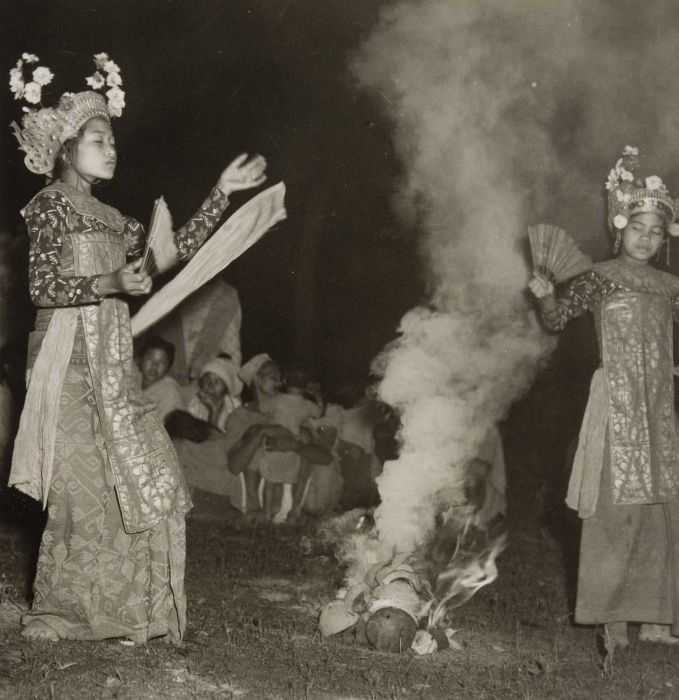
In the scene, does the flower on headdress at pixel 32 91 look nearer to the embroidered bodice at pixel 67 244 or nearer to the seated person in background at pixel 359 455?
the embroidered bodice at pixel 67 244

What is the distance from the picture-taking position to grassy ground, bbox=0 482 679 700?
3.77 m

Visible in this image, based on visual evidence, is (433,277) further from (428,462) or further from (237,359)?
(428,462)

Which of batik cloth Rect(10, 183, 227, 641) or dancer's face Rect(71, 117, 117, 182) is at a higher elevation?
dancer's face Rect(71, 117, 117, 182)

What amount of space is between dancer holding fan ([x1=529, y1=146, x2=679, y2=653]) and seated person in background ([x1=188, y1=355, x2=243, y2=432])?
4.75m

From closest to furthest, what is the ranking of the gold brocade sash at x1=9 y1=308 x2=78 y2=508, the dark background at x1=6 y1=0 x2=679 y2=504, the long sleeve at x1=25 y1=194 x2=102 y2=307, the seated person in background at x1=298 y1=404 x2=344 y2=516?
the long sleeve at x1=25 y1=194 x2=102 y2=307 → the gold brocade sash at x1=9 y1=308 x2=78 y2=508 → the seated person in background at x1=298 y1=404 x2=344 y2=516 → the dark background at x1=6 y1=0 x2=679 y2=504

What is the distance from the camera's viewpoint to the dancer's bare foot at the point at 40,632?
13.6 ft

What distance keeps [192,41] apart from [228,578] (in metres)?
6.61

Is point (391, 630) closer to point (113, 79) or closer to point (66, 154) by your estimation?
point (66, 154)

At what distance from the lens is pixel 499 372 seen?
768 centimetres

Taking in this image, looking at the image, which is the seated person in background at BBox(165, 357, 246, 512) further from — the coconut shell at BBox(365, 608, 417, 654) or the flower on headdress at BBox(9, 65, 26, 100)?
the flower on headdress at BBox(9, 65, 26, 100)

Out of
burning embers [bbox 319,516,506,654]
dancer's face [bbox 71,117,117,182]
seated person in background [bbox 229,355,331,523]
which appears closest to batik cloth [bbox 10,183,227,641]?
dancer's face [bbox 71,117,117,182]

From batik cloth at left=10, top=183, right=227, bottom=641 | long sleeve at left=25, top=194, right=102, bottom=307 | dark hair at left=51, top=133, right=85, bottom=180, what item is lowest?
batik cloth at left=10, top=183, right=227, bottom=641

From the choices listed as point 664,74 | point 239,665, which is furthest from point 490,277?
point 239,665

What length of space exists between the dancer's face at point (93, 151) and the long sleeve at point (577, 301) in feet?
7.17
